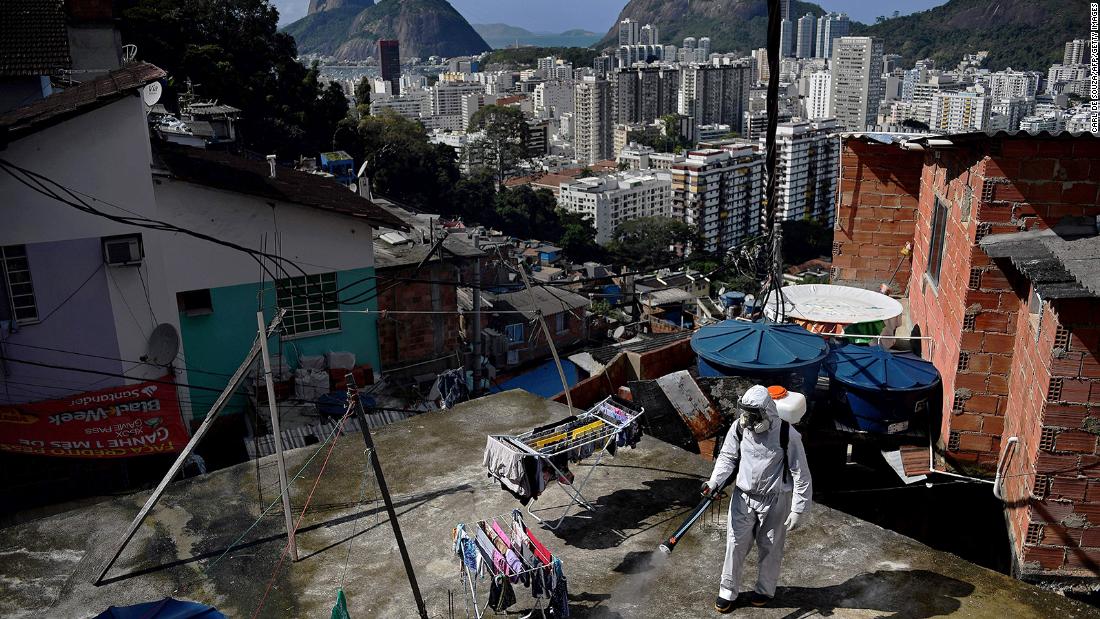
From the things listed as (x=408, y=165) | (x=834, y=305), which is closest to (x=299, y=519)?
(x=834, y=305)

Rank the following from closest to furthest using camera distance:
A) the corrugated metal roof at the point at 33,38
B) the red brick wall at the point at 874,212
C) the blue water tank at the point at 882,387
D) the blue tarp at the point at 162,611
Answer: the blue tarp at the point at 162,611 → the blue water tank at the point at 882,387 → the red brick wall at the point at 874,212 → the corrugated metal roof at the point at 33,38

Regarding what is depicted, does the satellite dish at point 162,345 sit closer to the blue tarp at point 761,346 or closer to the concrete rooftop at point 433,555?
the concrete rooftop at point 433,555

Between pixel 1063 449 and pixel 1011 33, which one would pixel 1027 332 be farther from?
pixel 1011 33

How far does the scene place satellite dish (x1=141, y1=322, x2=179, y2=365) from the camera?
14125 mm

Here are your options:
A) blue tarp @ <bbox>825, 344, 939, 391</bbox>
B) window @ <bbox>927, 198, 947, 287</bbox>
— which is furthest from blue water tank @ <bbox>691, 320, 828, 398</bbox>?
window @ <bbox>927, 198, 947, 287</bbox>

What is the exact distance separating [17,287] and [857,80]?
20199cm

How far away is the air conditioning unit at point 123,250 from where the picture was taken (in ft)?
44.0

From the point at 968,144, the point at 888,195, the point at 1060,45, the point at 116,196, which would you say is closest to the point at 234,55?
the point at 116,196

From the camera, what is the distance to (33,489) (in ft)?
44.7

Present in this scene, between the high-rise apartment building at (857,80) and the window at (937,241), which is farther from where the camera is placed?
the high-rise apartment building at (857,80)

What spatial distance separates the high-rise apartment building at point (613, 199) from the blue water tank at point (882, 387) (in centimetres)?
8667

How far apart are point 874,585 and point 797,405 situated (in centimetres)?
144

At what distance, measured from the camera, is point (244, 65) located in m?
46.1

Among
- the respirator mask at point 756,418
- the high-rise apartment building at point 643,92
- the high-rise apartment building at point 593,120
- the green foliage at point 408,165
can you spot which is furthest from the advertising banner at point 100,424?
the high-rise apartment building at point 643,92
